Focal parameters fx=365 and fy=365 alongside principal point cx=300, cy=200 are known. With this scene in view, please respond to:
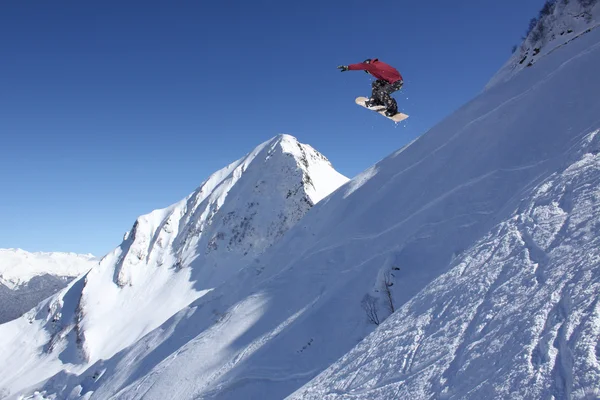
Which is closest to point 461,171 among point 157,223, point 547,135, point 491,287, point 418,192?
point 418,192

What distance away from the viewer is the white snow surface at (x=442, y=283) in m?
5.75

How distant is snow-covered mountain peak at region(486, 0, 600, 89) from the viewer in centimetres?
3080

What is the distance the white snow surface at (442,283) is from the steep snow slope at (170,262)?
31228 mm

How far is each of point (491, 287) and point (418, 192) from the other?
15.9 meters

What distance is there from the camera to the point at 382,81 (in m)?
17.4

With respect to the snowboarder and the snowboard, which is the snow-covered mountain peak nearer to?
the snowboard

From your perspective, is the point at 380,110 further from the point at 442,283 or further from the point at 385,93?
the point at 442,283

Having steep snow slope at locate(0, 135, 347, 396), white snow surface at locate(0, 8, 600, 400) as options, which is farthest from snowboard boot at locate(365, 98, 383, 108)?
steep snow slope at locate(0, 135, 347, 396)

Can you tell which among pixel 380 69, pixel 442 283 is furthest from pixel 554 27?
pixel 442 283

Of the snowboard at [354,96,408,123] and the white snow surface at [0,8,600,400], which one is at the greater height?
the snowboard at [354,96,408,123]

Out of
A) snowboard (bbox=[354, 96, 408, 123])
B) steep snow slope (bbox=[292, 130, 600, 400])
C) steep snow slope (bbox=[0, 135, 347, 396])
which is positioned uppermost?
steep snow slope (bbox=[0, 135, 347, 396])

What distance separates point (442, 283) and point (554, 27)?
37646mm

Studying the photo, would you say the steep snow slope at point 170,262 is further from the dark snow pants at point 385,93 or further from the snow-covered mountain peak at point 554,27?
the dark snow pants at point 385,93

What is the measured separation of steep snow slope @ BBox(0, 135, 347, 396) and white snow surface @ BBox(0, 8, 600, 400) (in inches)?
1229
